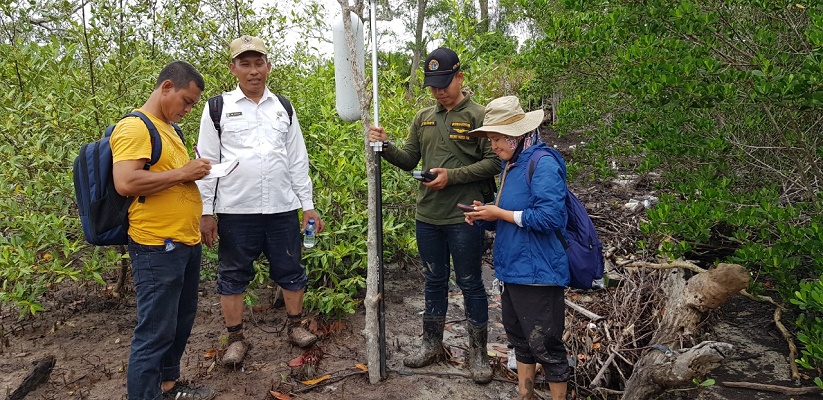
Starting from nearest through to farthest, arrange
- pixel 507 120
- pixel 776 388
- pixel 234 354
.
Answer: pixel 507 120
pixel 776 388
pixel 234 354

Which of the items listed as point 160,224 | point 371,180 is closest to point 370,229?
point 371,180

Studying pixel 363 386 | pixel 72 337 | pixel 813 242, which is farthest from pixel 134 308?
pixel 813 242

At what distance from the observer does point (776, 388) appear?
328 cm

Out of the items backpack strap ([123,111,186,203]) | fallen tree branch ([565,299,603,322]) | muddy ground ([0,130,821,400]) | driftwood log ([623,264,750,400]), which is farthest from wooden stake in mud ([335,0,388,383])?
fallen tree branch ([565,299,603,322])

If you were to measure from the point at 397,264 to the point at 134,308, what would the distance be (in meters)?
2.74

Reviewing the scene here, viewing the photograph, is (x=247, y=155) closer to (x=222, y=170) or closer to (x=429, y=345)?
(x=222, y=170)

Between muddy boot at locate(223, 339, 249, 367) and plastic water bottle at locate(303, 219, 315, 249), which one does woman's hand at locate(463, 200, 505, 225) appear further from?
muddy boot at locate(223, 339, 249, 367)

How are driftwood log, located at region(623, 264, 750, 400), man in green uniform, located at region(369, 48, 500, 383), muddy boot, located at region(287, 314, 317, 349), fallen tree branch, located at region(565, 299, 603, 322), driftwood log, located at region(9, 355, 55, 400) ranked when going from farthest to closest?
fallen tree branch, located at region(565, 299, 603, 322) < muddy boot, located at region(287, 314, 317, 349) < driftwood log, located at region(9, 355, 55, 400) < man in green uniform, located at region(369, 48, 500, 383) < driftwood log, located at region(623, 264, 750, 400)

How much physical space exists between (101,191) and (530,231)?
7.34ft

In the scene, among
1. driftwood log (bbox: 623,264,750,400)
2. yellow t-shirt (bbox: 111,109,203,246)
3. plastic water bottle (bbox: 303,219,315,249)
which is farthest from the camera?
plastic water bottle (bbox: 303,219,315,249)

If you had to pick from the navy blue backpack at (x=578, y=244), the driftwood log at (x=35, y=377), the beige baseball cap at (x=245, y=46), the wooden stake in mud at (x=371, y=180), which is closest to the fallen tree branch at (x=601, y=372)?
the navy blue backpack at (x=578, y=244)

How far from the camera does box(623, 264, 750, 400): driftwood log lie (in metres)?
2.86

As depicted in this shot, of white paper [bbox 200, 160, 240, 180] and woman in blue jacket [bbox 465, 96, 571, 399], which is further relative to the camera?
white paper [bbox 200, 160, 240, 180]

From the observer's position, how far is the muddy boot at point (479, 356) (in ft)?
11.5
